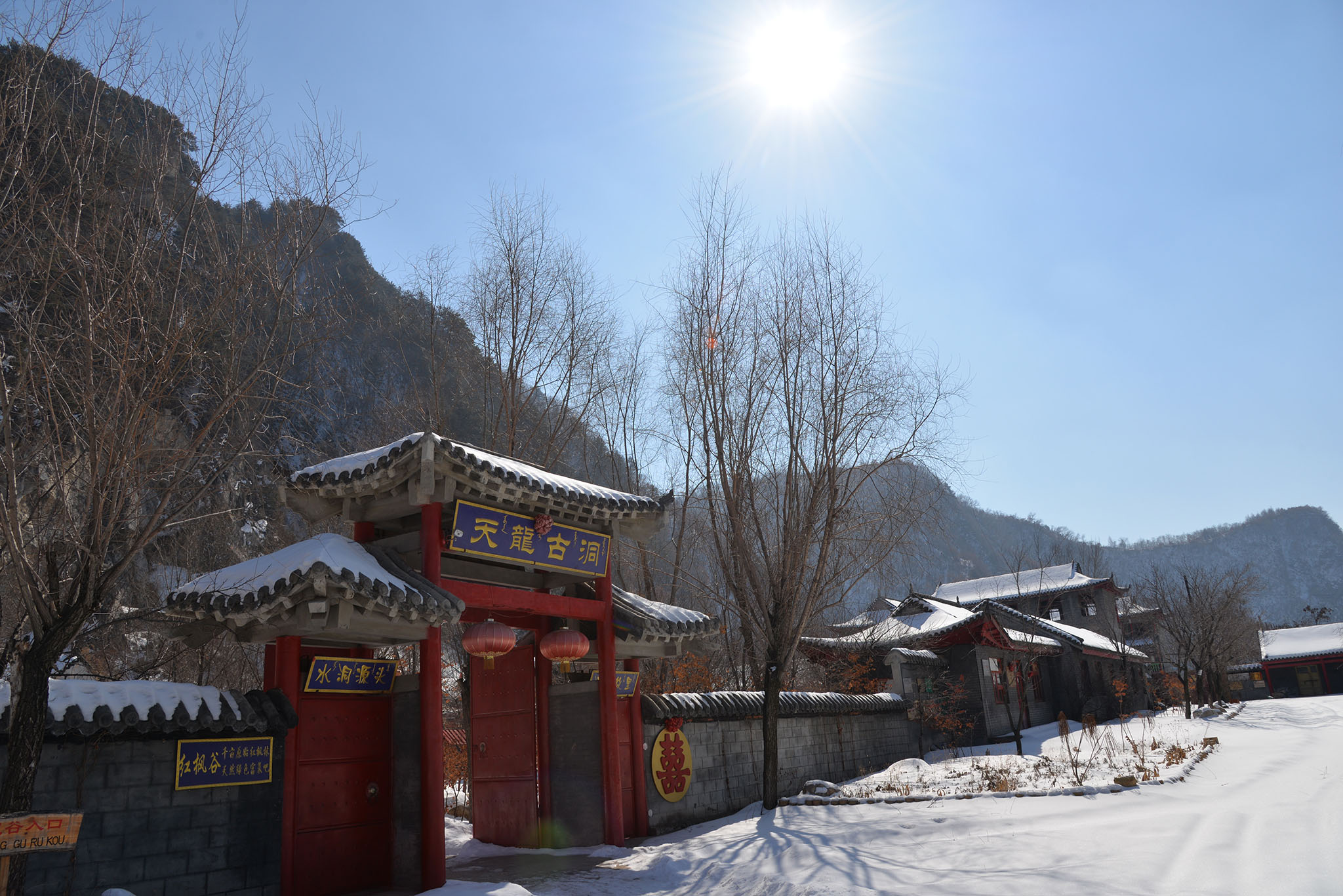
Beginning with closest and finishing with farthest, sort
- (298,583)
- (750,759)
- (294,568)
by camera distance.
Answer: (298,583)
(294,568)
(750,759)

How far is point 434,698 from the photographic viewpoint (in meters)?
7.20

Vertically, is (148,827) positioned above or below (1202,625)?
below

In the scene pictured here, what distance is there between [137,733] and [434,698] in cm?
227

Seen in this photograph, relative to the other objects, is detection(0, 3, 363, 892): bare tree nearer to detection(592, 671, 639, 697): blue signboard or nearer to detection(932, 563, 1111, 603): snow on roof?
detection(592, 671, 639, 697): blue signboard

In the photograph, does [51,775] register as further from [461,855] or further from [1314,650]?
[1314,650]

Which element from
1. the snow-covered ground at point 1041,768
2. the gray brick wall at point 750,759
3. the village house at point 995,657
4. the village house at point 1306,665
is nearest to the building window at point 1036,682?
the village house at point 995,657

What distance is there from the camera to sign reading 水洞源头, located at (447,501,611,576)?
7652 millimetres

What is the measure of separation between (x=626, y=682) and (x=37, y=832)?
6.26m

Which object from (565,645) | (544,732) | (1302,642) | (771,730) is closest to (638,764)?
(544,732)

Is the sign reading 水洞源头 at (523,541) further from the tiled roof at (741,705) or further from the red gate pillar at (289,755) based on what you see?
the tiled roof at (741,705)

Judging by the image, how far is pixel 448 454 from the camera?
7172 millimetres

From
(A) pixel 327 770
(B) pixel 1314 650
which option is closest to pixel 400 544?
(A) pixel 327 770

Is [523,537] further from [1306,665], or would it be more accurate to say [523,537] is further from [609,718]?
[1306,665]

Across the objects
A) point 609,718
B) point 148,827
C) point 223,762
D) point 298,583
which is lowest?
point 148,827
